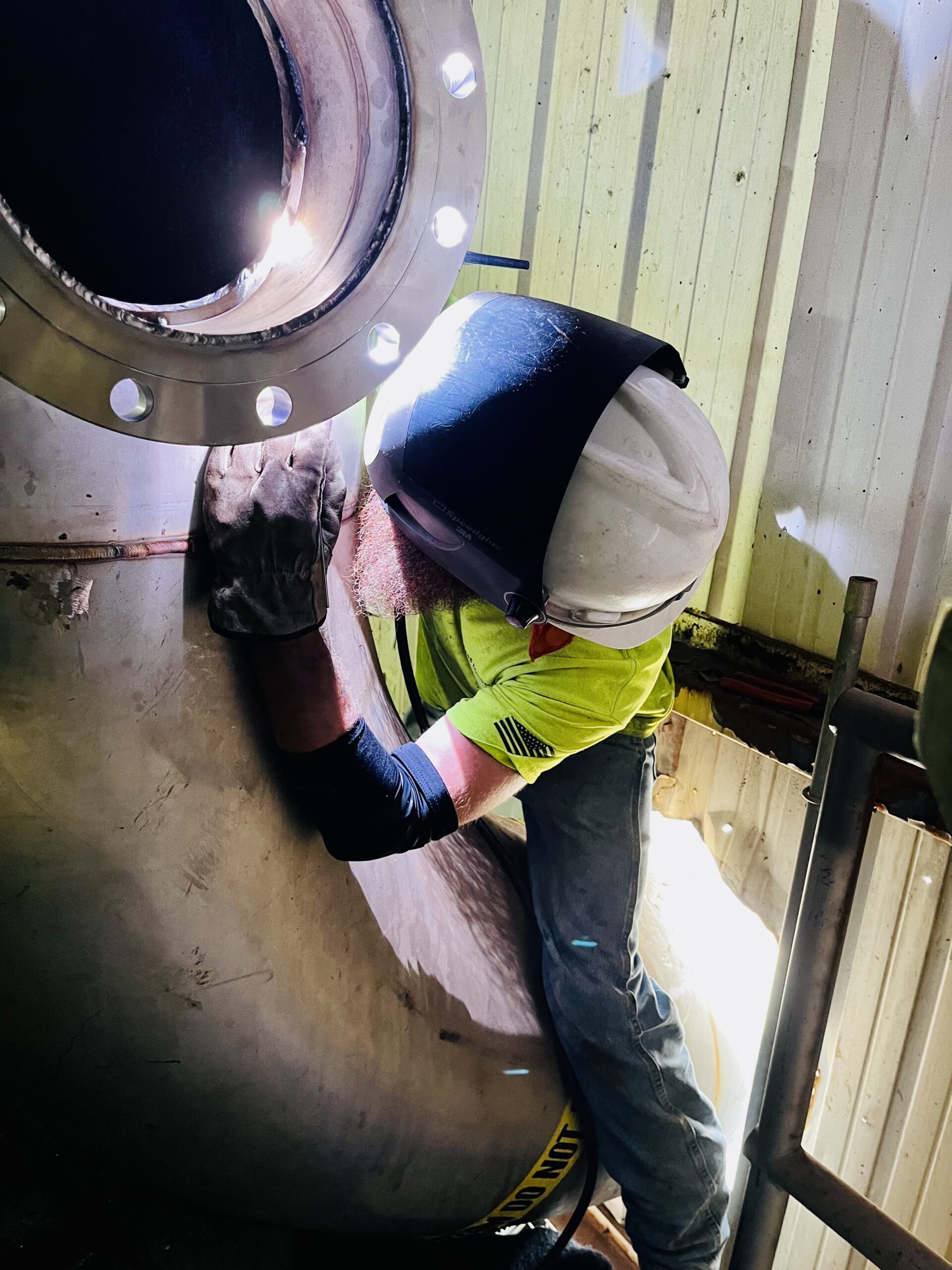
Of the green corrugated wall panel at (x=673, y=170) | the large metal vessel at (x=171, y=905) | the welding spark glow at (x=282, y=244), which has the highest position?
the green corrugated wall panel at (x=673, y=170)

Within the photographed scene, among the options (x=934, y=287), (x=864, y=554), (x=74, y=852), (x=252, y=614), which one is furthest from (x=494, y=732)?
(x=934, y=287)

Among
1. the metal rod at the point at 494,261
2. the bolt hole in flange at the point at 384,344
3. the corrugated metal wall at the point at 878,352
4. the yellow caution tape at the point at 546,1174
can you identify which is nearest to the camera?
the bolt hole in flange at the point at 384,344

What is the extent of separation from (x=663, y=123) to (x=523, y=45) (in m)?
0.46

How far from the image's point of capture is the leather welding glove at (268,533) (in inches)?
32.2

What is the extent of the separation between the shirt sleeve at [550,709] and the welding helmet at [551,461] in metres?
0.10

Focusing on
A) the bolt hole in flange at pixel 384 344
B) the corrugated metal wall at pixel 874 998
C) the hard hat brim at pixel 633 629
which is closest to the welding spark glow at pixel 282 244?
the bolt hole in flange at pixel 384 344

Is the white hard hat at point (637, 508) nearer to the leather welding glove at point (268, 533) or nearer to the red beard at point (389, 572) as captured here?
the red beard at point (389, 572)

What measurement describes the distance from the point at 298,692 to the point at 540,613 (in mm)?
373

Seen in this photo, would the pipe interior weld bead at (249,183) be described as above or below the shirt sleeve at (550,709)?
above

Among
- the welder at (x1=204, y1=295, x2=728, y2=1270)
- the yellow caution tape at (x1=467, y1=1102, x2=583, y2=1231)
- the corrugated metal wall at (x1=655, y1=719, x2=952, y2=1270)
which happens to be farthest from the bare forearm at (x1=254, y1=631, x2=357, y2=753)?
the corrugated metal wall at (x1=655, y1=719, x2=952, y2=1270)

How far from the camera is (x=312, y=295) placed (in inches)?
28.2

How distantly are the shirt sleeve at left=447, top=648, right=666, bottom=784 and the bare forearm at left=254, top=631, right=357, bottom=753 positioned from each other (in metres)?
0.33

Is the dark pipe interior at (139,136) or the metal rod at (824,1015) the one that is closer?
the dark pipe interior at (139,136)

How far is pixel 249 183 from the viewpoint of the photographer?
747 mm
